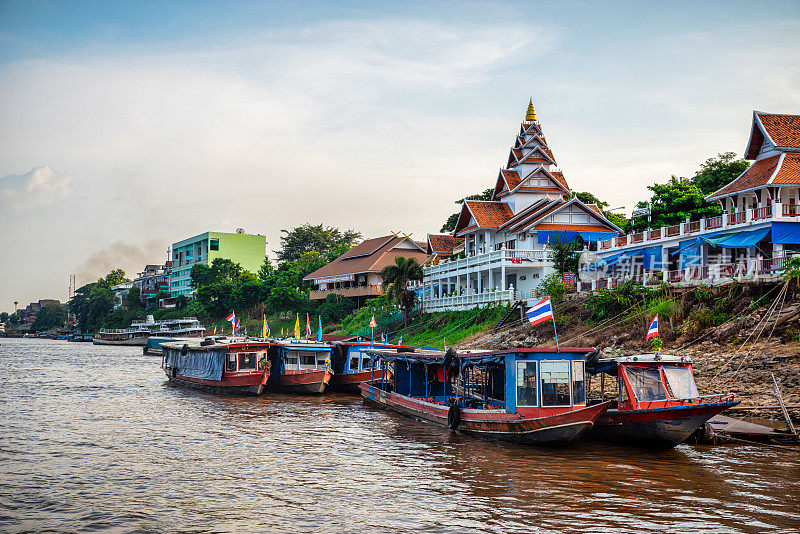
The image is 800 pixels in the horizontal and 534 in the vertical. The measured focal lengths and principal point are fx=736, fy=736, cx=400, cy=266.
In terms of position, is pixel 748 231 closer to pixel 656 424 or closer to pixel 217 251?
pixel 656 424

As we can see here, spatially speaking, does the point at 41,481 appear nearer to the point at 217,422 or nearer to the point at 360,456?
the point at 360,456

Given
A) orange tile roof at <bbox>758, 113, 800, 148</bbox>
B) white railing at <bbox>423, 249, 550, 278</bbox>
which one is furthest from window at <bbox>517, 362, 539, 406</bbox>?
white railing at <bbox>423, 249, 550, 278</bbox>

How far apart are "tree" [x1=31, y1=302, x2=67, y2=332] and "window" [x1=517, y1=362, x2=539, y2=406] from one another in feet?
509

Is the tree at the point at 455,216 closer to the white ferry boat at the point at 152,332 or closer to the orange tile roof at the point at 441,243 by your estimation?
the orange tile roof at the point at 441,243

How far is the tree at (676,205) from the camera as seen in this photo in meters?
43.0

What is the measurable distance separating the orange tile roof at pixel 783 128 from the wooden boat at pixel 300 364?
22.0 m

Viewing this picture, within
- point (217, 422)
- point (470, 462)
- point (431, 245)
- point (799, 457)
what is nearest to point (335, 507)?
point (470, 462)

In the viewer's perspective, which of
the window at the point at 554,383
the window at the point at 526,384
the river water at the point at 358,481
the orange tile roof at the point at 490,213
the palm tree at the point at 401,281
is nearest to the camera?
the river water at the point at 358,481

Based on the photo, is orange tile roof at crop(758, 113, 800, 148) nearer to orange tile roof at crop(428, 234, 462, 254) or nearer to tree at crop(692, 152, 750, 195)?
tree at crop(692, 152, 750, 195)

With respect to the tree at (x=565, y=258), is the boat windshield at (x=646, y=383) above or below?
below

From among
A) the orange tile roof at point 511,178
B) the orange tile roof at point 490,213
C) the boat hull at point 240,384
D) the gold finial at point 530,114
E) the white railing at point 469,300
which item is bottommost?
the boat hull at point 240,384

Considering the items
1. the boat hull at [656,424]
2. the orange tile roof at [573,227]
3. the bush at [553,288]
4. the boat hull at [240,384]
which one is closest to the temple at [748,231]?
the bush at [553,288]

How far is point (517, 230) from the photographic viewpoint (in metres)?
47.1

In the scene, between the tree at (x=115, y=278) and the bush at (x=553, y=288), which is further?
the tree at (x=115, y=278)
